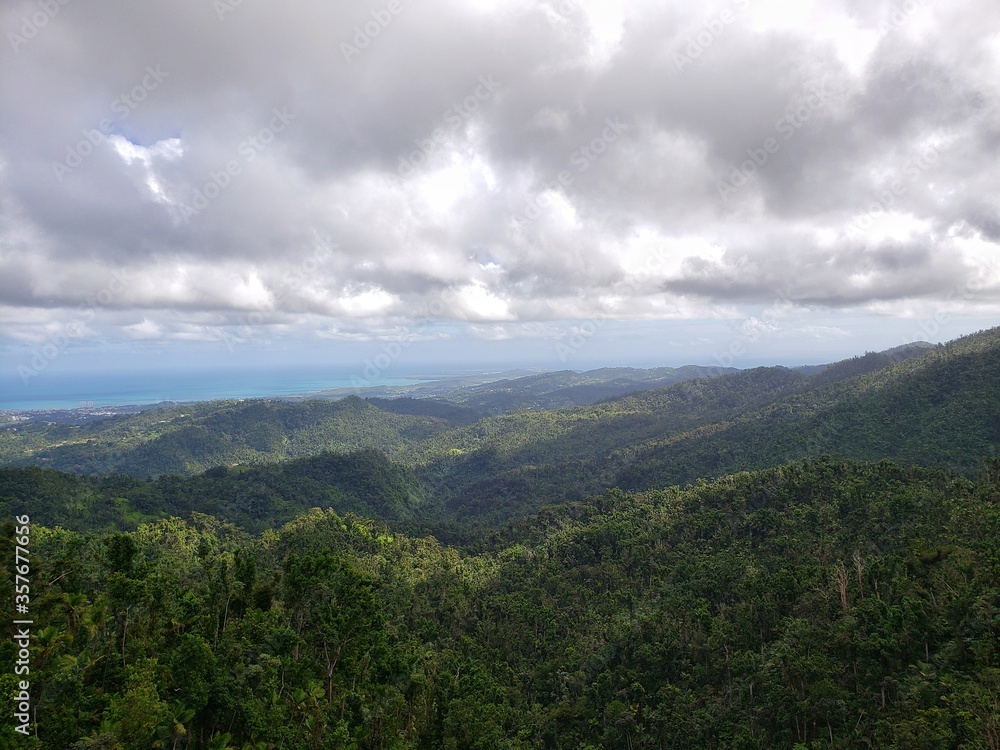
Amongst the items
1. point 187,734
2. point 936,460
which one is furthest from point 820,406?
point 187,734

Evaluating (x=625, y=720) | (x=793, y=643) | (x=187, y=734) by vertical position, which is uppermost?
(x=187, y=734)

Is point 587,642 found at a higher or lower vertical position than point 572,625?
higher

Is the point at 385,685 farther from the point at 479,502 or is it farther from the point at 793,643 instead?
the point at 479,502

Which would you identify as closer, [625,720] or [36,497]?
[625,720]

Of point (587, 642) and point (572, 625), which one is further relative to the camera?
point (572, 625)

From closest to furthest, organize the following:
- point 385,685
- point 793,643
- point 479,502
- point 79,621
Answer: point 79,621 < point 385,685 < point 793,643 < point 479,502

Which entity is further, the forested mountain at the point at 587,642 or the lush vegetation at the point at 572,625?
the lush vegetation at the point at 572,625

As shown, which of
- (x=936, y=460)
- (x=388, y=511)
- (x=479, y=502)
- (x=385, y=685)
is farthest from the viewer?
(x=479, y=502)

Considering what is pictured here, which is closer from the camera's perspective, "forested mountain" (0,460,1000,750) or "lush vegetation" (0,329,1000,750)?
"forested mountain" (0,460,1000,750)
